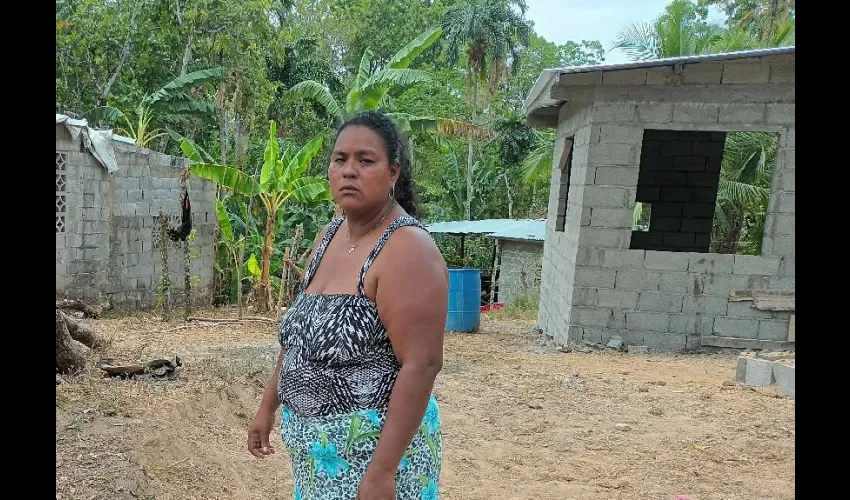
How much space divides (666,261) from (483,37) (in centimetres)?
1628

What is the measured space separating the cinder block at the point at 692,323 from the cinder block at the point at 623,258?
69 cm

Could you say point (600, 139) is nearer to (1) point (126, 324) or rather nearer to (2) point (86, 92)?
(1) point (126, 324)

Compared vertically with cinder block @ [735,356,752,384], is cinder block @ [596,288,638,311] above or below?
above

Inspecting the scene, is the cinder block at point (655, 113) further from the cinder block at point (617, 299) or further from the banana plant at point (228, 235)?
the banana plant at point (228, 235)

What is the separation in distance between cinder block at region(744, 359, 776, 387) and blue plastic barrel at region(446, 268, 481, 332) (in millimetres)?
4688

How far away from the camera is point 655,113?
7816mm

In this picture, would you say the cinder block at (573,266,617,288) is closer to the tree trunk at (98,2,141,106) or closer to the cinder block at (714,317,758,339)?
the cinder block at (714,317,758,339)

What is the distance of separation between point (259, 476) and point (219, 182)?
7486 mm

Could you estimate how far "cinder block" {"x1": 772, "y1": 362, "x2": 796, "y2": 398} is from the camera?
6.11 m

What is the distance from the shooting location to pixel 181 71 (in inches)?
606

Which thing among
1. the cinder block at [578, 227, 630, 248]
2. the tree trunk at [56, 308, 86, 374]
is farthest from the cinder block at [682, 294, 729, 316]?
the tree trunk at [56, 308, 86, 374]

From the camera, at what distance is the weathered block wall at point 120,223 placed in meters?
9.54

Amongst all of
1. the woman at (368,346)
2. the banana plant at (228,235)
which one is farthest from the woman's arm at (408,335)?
the banana plant at (228,235)
